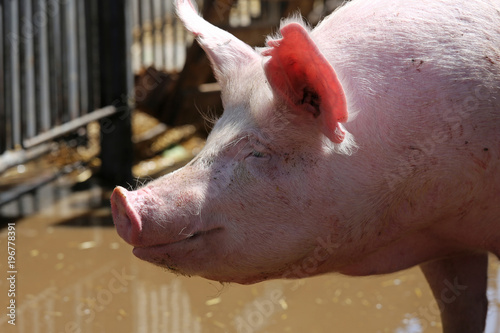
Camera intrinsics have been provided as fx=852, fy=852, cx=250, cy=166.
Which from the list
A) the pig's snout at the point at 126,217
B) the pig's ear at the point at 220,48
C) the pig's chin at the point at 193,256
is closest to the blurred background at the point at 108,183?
the pig's ear at the point at 220,48

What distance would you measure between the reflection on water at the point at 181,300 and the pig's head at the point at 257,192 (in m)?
1.20

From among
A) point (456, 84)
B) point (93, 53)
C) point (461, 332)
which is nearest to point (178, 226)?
point (456, 84)

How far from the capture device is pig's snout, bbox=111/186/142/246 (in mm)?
2707

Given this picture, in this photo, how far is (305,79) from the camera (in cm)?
275

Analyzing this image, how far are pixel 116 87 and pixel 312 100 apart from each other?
4.13 meters

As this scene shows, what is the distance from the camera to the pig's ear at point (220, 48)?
3.11m

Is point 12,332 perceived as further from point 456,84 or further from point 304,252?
point 456,84

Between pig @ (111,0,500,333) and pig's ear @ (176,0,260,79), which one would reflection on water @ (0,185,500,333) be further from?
pig's ear @ (176,0,260,79)

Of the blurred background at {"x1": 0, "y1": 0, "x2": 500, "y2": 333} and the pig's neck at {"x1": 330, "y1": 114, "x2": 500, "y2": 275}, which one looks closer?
the pig's neck at {"x1": 330, "y1": 114, "x2": 500, "y2": 275}

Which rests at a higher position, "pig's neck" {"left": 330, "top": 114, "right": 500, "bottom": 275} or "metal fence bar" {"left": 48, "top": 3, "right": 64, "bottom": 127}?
"pig's neck" {"left": 330, "top": 114, "right": 500, "bottom": 275}

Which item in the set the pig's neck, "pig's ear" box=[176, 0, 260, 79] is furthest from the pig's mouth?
"pig's ear" box=[176, 0, 260, 79]

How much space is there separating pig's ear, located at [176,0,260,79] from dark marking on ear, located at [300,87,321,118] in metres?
0.38

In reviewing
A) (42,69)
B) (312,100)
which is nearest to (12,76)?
(42,69)

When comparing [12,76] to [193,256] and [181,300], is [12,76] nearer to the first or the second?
[181,300]
